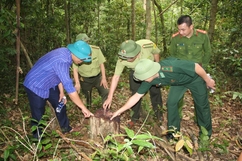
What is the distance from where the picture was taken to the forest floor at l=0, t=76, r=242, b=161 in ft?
11.3

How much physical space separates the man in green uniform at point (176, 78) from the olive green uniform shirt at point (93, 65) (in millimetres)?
1608

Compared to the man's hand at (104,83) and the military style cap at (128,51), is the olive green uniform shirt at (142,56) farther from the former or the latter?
the man's hand at (104,83)

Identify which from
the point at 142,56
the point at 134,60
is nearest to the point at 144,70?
the point at 134,60

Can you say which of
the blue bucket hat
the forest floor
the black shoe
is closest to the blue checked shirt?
the blue bucket hat

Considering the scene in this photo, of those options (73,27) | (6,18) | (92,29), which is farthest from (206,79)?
A: (92,29)

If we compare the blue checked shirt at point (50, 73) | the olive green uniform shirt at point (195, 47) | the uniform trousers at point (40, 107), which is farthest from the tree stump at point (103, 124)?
the olive green uniform shirt at point (195, 47)

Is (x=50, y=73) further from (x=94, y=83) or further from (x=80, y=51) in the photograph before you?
(x=94, y=83)

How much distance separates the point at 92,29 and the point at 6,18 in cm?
672

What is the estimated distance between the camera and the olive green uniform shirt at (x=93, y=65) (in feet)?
15.5

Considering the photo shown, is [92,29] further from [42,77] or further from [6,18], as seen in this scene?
[42,77]

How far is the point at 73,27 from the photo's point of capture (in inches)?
377

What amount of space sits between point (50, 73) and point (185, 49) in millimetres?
2641

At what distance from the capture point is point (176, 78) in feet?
11.5

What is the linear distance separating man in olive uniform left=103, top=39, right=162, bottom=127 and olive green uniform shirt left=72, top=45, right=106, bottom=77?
2.51ft
